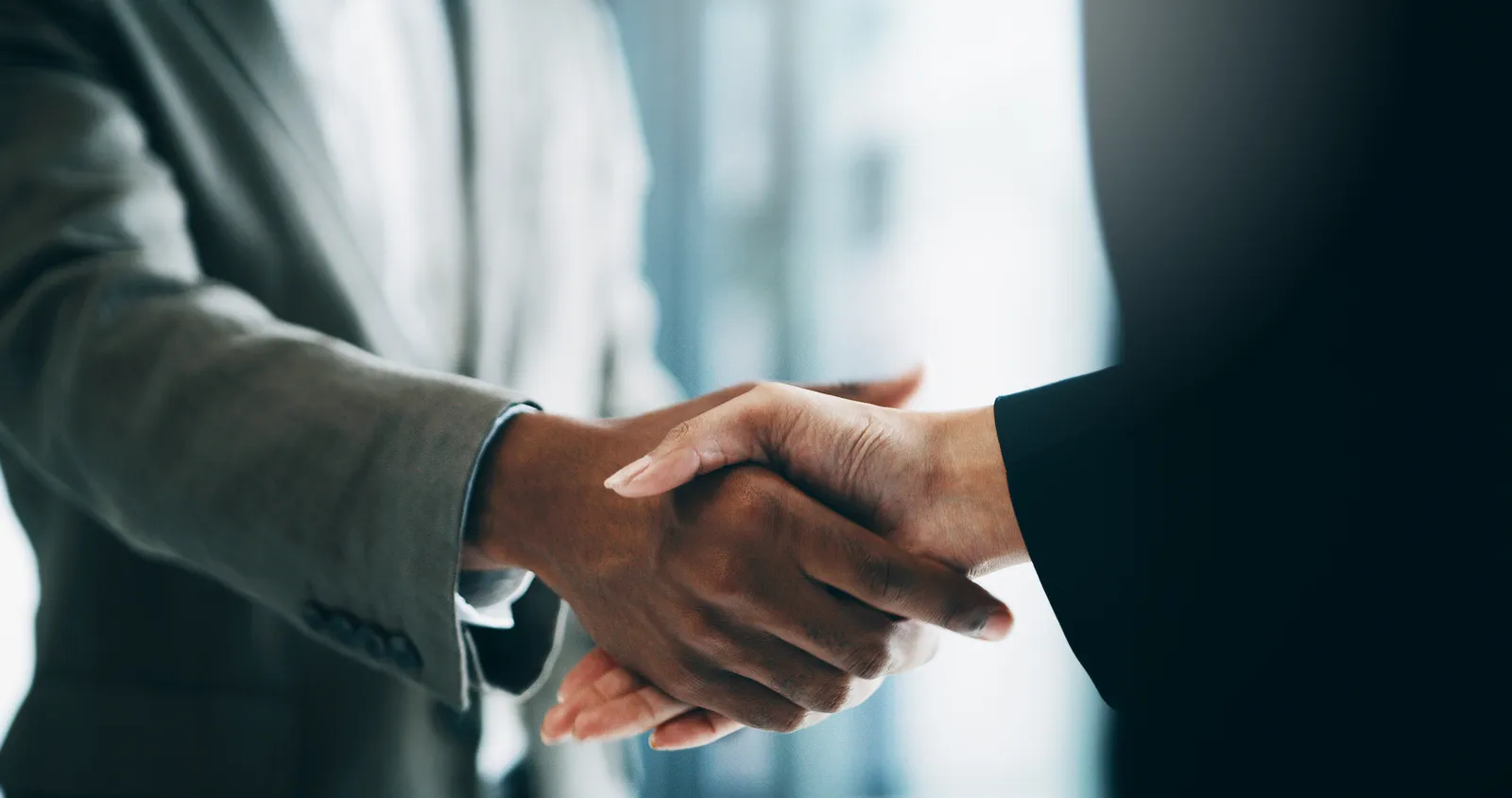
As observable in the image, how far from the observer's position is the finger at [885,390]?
87 centimetres

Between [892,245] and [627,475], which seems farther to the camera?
[892,245]

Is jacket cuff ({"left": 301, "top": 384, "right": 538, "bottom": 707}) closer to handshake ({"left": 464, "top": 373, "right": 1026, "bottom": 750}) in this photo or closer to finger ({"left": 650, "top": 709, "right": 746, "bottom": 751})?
handshake ({"left": 464, "top": 373, "right": 1026, "bottom": 750})

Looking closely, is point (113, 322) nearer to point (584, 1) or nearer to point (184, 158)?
point (184, 158)

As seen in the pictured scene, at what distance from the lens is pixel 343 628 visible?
75 cm

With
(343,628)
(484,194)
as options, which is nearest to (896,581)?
(343,628)

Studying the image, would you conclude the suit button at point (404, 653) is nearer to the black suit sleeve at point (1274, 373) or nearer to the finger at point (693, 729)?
the finger at point (693, 729)

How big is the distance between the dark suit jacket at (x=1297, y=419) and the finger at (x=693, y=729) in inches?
12.8

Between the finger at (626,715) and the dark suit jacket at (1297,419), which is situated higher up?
the dark suit jacket at (1297,419)

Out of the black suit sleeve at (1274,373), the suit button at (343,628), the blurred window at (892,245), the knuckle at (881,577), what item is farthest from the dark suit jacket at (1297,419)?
the blurred window at (892,245)

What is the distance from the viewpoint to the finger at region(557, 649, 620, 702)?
846mm

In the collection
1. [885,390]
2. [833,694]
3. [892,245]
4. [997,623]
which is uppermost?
[892,245]

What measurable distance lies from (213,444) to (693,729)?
472mm

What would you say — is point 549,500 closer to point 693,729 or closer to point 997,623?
point 693,729

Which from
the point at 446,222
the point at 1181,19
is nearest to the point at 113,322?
the point at 446,222
